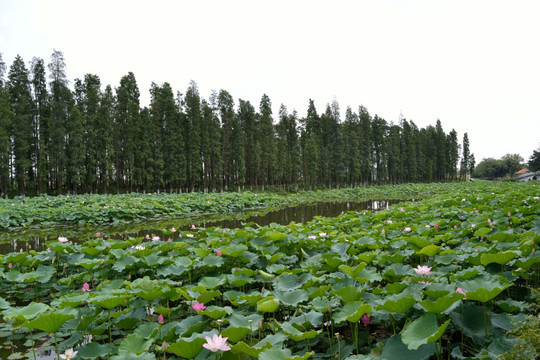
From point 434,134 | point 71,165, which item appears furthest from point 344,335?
point 434,134

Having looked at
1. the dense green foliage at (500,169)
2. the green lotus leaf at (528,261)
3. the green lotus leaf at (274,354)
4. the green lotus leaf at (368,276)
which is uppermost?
the dense green foliage at (500,169)

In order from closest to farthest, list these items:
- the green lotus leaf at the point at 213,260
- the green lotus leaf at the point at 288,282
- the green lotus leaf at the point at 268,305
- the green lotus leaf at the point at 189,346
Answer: the green lotus leaf at the point at 189,346
the green lotus leaf at the point at 268,305
the green lotus leaf at the point at 288,282
the green lotus leaf at the point at 213,260

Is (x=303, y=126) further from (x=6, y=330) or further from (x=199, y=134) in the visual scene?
(x=6, y=330)

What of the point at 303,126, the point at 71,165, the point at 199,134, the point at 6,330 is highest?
the point at 303,126

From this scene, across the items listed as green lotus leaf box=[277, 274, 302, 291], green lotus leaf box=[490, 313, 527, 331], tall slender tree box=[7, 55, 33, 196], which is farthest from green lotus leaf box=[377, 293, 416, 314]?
tall slender tree box=[7, 55, 33, 196]

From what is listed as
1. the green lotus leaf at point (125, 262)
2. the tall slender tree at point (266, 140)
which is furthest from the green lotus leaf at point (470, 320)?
the tall slender tree at point (266, 140)

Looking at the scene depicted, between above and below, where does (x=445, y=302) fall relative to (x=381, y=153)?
below

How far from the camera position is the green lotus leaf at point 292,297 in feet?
7.17

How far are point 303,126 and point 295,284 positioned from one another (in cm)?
3819

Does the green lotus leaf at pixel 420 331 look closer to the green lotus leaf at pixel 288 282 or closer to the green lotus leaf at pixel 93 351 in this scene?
the green lotus leaf at pixel 288 282

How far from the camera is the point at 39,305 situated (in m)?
2.25

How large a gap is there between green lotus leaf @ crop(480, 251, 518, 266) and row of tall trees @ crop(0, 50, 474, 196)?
24194 millimetres

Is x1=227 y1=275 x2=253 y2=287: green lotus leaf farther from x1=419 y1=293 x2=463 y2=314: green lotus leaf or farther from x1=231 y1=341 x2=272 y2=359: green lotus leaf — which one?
x1=419 y1=293 x2=463 y2=314: green lotus leaf

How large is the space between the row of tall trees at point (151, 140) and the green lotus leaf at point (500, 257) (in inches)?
953
